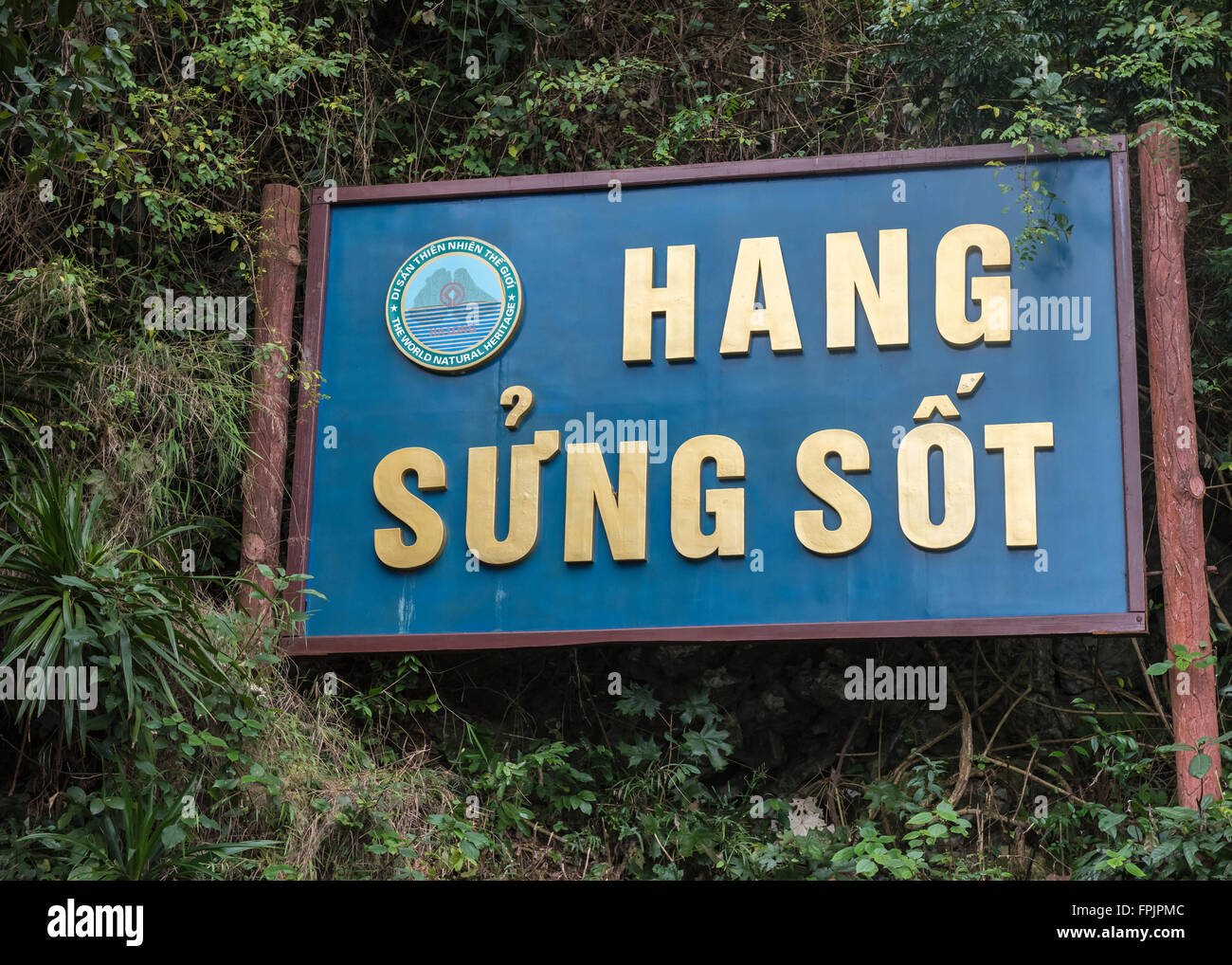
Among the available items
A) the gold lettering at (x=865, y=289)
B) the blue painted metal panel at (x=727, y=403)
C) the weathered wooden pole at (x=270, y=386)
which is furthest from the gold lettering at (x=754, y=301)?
the weathered wooden pole at (x=270, y=386)

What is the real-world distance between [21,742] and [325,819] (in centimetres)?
141

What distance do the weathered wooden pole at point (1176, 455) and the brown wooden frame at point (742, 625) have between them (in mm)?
153

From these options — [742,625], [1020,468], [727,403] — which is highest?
[727,403]

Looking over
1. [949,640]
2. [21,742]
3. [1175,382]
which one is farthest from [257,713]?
[1175,382]

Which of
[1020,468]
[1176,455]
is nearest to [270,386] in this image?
[1020,468]

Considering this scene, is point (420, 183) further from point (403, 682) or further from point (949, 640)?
point (949, 640)

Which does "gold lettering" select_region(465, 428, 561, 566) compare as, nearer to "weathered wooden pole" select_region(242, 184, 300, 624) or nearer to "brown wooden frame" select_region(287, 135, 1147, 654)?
"brown wooden frame" select_region(287, 135, 1147, 654)

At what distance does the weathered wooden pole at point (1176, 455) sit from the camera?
606 cm

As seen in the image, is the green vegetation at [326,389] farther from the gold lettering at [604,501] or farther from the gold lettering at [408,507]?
the gold lettering at [604,501]

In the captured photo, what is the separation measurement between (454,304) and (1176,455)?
3621mm

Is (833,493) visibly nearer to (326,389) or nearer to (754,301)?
(754,301)

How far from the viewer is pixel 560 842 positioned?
262 inches

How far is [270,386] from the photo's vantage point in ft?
23.3

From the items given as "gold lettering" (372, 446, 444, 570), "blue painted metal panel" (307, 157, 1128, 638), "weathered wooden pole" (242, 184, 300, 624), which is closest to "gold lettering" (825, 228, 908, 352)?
Result: "blue painted metal panel" (307, 157, 1128, 638)
